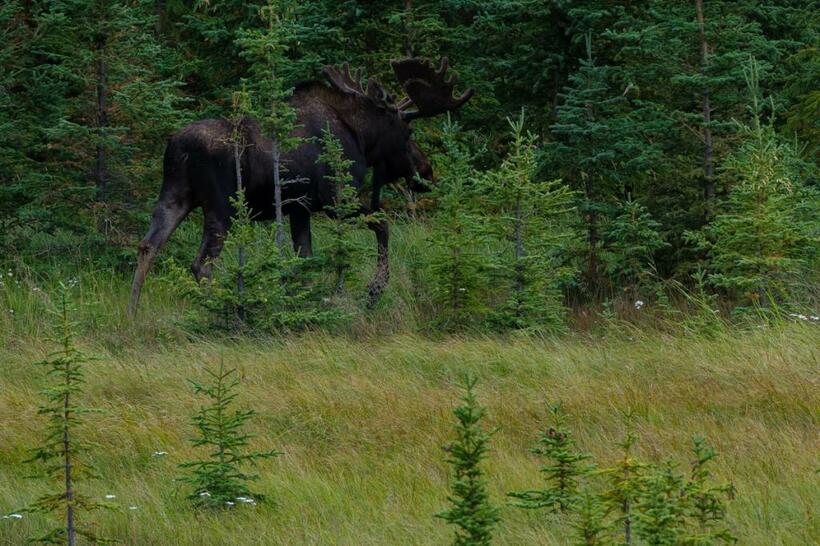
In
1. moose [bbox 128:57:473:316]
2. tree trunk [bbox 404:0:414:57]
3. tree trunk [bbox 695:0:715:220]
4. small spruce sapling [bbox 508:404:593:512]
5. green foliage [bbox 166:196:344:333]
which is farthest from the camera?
tree trunk [bbox 404:0:414:57]

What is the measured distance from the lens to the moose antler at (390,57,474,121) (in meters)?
13.8

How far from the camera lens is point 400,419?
8.15m

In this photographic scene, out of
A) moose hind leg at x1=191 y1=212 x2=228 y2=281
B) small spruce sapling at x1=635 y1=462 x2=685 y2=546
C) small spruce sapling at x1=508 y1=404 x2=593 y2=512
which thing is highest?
small spruce sapling at x1=635 y1=462 x2=685 y2=546

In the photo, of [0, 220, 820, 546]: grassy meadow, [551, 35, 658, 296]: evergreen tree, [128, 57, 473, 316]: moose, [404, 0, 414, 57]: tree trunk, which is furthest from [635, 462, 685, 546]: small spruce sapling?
[404, 0, 414, 57]: tree trunk

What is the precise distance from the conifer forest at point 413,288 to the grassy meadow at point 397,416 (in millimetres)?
29

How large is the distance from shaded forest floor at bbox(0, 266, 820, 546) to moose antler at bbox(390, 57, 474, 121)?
12.2 ft

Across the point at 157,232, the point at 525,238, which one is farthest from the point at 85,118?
the point at 525,238

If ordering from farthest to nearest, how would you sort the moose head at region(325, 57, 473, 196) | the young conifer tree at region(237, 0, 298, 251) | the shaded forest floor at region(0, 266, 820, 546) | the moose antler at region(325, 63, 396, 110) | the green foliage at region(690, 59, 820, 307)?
the moose head at region(325, 57, 473, 196) → the moose antler at region(325, 63, 396, 110) → the young conifer tree at region(237, 0, 298, 251) → the green foliage at region(690, 59, 820, 307) → the shaded forest floor at region(0, 266, 820, 546)

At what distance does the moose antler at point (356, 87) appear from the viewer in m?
13.5

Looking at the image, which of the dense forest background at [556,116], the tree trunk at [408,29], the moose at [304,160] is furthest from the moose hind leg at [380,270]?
the tree trunk at [408,29]

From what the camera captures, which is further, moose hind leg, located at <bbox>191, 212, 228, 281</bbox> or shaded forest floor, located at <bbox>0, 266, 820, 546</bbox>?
moose hind leg, located at <bbox>191, 212, 228, 281</bbox>

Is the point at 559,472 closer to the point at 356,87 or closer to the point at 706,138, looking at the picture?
the point at 706,138

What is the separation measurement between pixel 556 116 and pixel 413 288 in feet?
11.7

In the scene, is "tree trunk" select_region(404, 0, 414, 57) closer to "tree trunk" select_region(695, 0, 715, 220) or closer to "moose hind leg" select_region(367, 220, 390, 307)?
"moose hind leg" select_region(367, 220, 390, 307)
